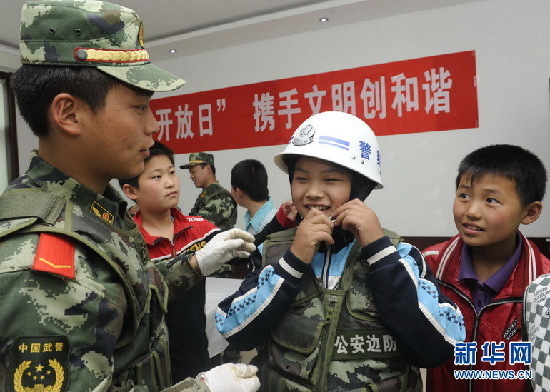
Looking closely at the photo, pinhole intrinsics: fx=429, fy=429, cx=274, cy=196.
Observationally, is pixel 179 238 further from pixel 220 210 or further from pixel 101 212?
pixel 220 210

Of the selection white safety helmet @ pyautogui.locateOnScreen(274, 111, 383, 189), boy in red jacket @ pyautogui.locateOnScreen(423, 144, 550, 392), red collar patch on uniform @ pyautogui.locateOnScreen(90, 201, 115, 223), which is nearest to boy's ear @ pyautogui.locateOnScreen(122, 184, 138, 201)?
white safety helmet @ pyautogui.locateOnScreen(274, 111, 383, 189)

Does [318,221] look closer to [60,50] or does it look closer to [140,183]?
[60,50]

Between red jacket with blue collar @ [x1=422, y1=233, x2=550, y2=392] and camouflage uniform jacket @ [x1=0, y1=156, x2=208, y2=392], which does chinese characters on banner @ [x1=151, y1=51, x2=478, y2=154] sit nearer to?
red jacket with blue collar @ [x1=422, y1=233, x2=550, y2=392]

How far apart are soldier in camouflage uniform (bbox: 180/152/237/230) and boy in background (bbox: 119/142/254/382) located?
63.1 inches

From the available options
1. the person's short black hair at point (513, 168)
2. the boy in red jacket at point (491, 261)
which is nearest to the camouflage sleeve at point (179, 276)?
the boy in red jacket at point (491, 261)

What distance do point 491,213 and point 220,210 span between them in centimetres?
273

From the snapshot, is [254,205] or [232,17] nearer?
[254,205]

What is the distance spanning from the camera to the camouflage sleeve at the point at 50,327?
2.21ft

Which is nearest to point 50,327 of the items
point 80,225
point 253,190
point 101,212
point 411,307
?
point 80,225

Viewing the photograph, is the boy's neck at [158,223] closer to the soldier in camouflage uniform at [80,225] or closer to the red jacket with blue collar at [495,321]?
the soldier in camouflage uniform at [80,225]

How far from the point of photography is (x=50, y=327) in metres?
0.69

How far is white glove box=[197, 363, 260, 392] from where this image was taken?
0.90 m

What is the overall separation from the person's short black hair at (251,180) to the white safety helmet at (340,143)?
6.95 feet

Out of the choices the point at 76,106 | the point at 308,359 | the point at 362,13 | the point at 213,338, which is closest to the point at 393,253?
the point at 308,359
